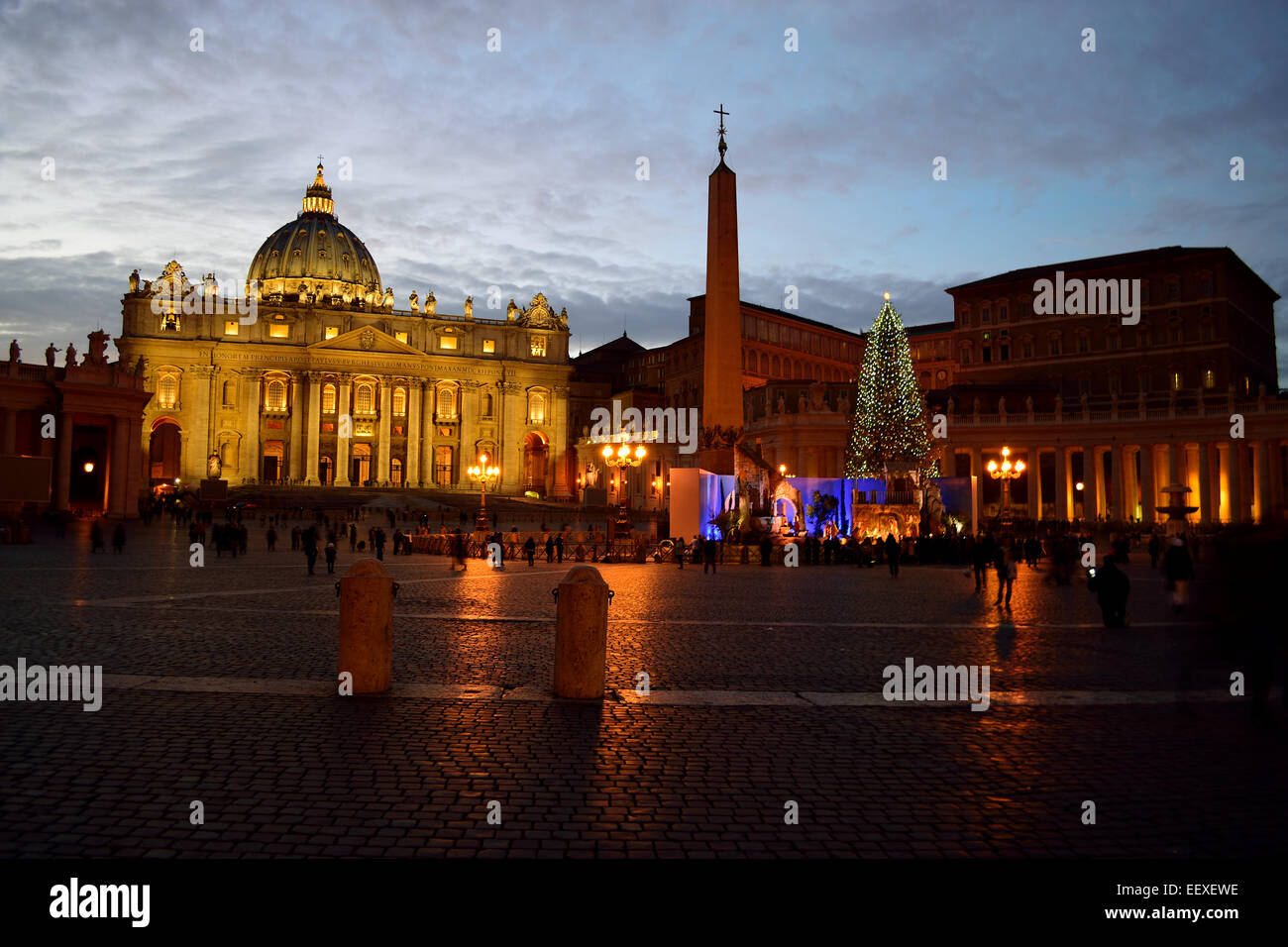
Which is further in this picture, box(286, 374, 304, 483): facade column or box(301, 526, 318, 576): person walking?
box(286, 374, 304, 483): facade column

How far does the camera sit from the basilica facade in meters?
82.4

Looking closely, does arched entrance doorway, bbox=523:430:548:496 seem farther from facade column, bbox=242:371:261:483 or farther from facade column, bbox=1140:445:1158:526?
facade column, bbox=1140:445:1158:526

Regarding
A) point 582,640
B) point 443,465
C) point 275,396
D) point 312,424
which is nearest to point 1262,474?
point 582,640

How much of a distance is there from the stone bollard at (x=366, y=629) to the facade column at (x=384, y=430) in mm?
81540

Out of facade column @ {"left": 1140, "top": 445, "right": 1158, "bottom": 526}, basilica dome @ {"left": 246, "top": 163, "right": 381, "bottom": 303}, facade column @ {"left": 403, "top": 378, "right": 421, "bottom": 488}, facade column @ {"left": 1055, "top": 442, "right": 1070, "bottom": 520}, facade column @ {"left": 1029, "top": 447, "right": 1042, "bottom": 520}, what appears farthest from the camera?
basilica dome @ {"left": 246, "top": 163, "right": 381, "bottom": 303}

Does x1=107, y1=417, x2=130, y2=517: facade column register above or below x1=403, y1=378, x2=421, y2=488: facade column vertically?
below

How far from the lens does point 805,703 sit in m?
7.48

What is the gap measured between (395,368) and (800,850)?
87.2 metres

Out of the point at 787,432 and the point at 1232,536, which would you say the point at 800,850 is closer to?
the point at 1232,536

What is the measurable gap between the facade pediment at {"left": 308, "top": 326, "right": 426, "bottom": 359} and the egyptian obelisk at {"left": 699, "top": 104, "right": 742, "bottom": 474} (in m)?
64.2

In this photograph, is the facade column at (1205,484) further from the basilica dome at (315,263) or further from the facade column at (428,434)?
the basilica dome at (315,263)

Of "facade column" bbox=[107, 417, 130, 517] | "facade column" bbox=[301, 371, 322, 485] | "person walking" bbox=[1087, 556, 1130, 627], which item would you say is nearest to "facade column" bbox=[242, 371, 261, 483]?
"facade column" bbox=[301, 371, 322, 485]

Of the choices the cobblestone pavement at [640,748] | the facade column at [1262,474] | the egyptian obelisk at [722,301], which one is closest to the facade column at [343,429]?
the egyptian obelisk at [722,301]

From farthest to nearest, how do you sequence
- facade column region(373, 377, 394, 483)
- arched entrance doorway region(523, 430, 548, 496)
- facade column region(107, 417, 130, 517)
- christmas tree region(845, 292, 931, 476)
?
arched entrance doorway region(523, 430, 548, 496), facade column region(373, 377, 394, 483), facade column region(107, 417, 130, 517), christmas tree region(845, 292, 931, 476)
